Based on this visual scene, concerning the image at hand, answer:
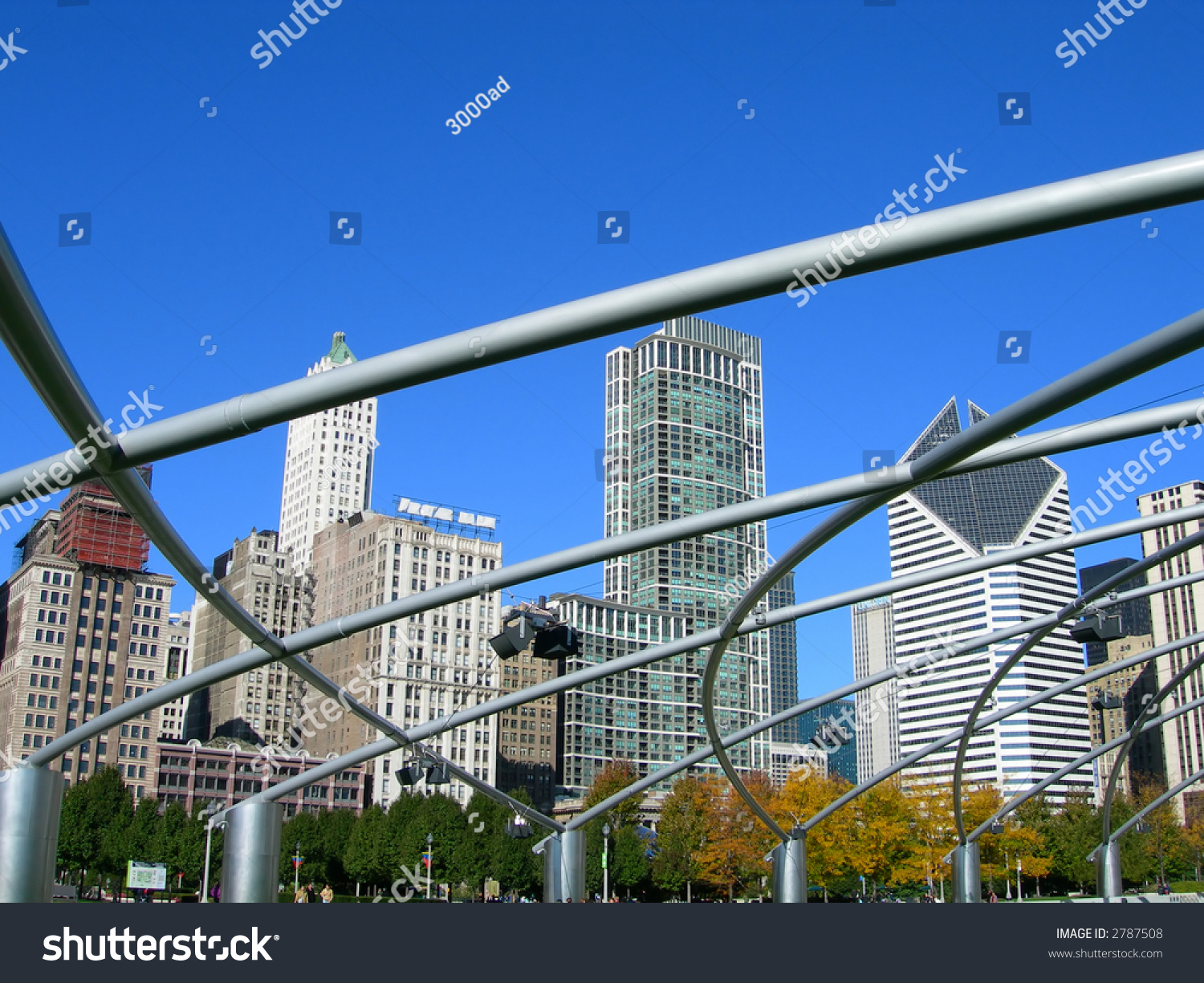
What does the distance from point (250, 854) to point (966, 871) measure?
98.1ft

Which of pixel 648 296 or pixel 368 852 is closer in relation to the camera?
pixel 648 296

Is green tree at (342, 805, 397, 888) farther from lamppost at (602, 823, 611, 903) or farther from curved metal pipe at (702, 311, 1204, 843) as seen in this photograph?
curved metal pipe at (702, 311, 1204, 843)

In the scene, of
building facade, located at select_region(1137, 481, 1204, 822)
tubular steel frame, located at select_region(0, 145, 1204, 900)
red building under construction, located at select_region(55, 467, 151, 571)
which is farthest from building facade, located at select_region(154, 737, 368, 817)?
tubular steel frame, located at select_region(0, 145, 1204, 900)

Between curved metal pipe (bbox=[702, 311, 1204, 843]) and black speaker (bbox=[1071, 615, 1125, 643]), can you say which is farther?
black speaker (bbox=[1071, 615, 1125, 643])

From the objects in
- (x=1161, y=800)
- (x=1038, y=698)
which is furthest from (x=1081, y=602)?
(x=1161, y=800)

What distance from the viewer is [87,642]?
423ft

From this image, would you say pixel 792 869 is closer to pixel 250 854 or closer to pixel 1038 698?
pixel 1038 698

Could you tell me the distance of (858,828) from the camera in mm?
66625

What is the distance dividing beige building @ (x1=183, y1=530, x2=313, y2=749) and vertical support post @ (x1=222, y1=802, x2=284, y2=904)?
148 m

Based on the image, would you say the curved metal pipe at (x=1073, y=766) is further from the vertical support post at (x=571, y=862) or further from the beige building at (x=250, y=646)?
the beige building at (x=250, y=646)

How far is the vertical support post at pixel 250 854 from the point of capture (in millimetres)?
23984

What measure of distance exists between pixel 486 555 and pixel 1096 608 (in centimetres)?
13137

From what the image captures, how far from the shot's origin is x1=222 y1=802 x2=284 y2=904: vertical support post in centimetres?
2398

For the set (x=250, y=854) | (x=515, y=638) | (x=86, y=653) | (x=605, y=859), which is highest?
(x=86, y=653)
